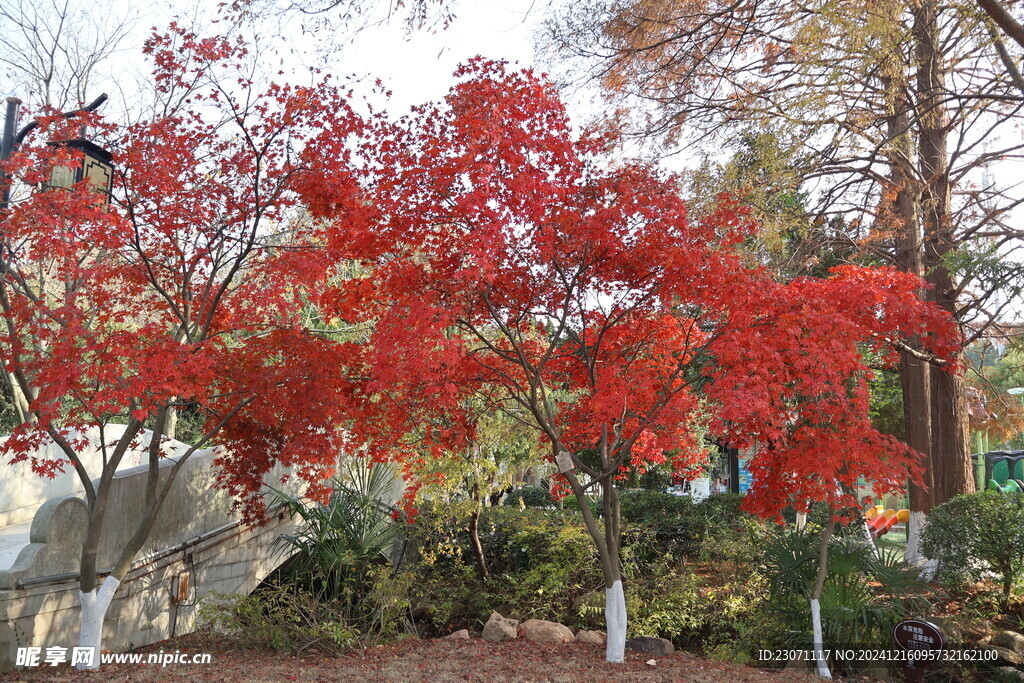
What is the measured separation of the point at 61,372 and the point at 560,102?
4.41 metres

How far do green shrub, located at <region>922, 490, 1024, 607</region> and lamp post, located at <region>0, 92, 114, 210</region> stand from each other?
868 cm

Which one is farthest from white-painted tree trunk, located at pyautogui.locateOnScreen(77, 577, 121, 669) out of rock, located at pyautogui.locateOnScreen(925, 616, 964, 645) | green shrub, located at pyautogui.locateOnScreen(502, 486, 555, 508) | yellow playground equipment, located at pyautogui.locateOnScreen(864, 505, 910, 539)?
yellow playground equipment, located at pyautogui.locateOnScreen(864, 505, 910, 539)

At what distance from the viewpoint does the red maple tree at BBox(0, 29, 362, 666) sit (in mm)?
5844

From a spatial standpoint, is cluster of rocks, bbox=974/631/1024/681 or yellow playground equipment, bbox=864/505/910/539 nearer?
cluster of rocks, bbox=974/631/1024/681

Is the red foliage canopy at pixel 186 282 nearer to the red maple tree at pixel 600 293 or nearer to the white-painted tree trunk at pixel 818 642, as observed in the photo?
the red maple tree at pixel 600 293

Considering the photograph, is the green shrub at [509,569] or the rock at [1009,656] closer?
the rock at [1009,656]

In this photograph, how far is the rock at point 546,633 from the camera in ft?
24.3

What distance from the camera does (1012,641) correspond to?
22.9ft

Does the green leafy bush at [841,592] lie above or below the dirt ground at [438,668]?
above

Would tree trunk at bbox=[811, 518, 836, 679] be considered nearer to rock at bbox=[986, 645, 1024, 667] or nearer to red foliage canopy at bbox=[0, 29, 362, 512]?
rock at bbox=[986, 645, 1024, 667]

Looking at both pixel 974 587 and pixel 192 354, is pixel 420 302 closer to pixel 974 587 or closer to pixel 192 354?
pixel 192 354

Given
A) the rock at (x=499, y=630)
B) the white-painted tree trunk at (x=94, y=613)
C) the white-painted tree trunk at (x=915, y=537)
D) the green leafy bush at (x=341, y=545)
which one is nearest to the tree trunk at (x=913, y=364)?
the white-painted tree trunk at (x=915, y=537)

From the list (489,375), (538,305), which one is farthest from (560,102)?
(489,375)

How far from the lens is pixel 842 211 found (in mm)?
10438
